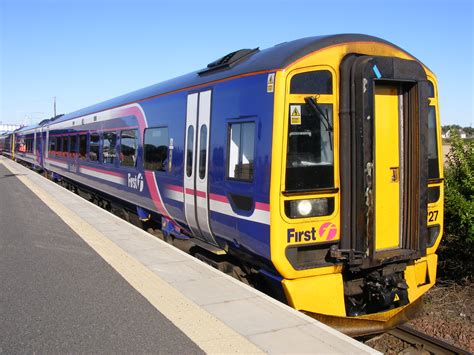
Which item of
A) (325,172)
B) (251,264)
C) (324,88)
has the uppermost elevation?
(324,88)

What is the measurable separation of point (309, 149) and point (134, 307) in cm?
234

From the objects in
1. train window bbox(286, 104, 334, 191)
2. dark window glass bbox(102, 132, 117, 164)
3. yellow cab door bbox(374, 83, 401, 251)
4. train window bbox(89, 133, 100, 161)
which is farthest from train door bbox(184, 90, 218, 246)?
train window bbox(89, 133, 100, 161)

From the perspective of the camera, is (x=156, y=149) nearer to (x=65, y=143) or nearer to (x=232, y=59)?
(x=232, y=59)

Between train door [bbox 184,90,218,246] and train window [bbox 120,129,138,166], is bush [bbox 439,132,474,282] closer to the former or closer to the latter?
train door [bbox 184,90,218,246]

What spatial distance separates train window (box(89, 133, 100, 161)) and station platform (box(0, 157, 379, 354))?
13.8ft

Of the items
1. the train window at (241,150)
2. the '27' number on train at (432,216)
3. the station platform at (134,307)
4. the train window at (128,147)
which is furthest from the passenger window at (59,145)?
the '27' number on train at (432,216)

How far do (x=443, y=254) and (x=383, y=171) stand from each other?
10.7 ft

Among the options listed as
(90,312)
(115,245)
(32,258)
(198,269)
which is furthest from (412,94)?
(32,258)

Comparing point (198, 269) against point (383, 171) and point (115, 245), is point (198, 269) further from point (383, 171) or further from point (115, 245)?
point (383, 171)

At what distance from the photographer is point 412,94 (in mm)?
4719

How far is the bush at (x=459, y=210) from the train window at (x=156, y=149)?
4138 millimetres

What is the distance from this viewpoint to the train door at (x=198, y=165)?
18.2ft

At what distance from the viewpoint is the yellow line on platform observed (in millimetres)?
3569

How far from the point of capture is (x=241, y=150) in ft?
15.9
